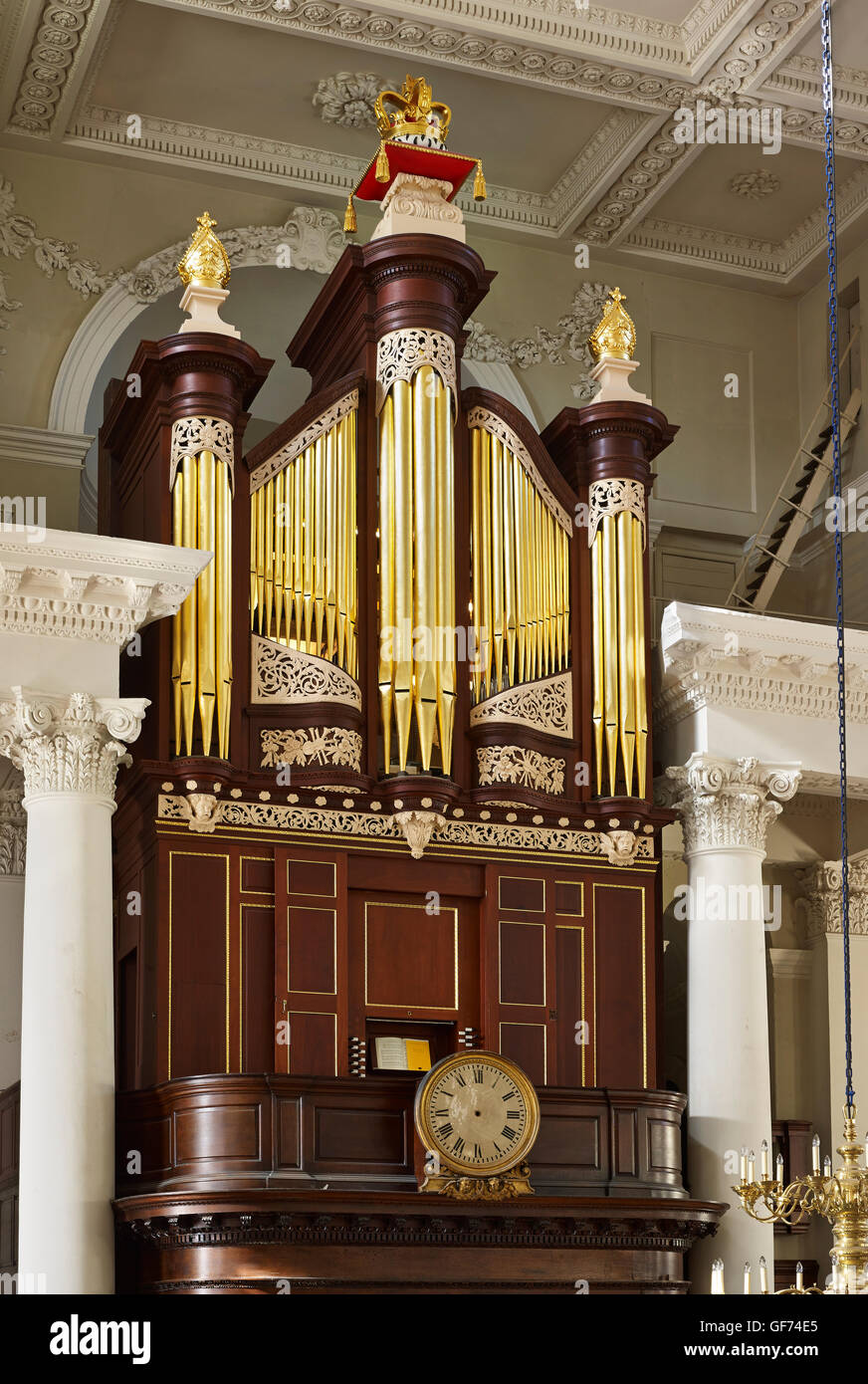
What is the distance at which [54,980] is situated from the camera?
1116 centimetres

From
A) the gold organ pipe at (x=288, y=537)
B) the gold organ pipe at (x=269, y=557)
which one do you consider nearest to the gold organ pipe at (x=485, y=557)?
the gold organ pipe at (x=288, y=537)

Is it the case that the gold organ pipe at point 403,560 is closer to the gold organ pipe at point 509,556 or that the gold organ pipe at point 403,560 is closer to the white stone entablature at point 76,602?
the gold organ pipe at point 509,556

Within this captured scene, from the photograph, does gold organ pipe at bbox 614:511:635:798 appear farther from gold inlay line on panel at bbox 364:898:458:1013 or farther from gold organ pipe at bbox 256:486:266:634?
gold organ pipe at bbox 256:486:266:634

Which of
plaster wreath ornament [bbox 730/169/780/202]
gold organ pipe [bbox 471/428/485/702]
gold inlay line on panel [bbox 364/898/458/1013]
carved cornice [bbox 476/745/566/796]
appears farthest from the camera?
plaster wreath ornament [bbox 730/169/780/202]

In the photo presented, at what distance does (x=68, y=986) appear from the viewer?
36.6 feet

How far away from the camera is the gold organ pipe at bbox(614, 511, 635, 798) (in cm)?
1320

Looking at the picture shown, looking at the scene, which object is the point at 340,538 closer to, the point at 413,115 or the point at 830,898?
the point at 413,115

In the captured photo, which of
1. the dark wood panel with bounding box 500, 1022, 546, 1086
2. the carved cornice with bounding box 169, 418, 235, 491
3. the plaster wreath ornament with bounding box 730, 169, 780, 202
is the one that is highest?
the plaster wreath ornament with bounding box 730, 169, 780, 202

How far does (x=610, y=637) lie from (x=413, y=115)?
3941 millimetres

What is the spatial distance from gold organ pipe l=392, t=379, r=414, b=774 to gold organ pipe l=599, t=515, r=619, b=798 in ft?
4.72

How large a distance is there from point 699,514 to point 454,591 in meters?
4.93

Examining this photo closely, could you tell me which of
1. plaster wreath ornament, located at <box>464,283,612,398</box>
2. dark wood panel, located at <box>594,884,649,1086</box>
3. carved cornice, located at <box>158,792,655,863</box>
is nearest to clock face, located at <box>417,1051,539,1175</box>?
dark wood panel, located at <box>594,884,649,1086</box>

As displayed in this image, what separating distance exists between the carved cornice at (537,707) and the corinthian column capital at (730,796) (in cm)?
85
